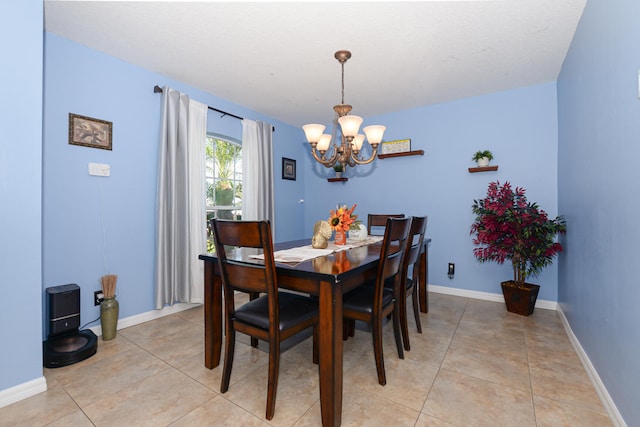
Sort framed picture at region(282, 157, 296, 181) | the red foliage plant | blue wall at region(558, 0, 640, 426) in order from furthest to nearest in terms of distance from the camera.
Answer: framed picture at region(282, 157, 296, 181) → the red foliage plant → blue wall at region(558, 0, 640, 426)

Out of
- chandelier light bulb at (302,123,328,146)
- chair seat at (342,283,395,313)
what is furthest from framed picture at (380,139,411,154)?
chair seat at (342,283,395,313)

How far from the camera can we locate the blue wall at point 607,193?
1.25 meters

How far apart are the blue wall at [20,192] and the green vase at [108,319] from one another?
617 mm

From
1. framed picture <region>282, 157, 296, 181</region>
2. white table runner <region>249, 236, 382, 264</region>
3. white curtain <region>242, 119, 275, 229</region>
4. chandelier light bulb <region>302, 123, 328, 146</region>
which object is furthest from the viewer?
framed picture <region>282, 157, 296, 181</region>

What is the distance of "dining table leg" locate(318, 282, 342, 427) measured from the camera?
130cm

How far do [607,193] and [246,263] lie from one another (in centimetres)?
196

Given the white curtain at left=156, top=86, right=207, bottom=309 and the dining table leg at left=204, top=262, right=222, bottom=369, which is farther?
the white curtain at left=156, top=86, right=207, bottom=309

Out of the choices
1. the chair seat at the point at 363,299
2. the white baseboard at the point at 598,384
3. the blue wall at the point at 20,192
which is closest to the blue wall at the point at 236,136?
the blue wall at the point at 20,192

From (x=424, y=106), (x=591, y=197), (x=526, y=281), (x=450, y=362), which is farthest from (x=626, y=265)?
(x=424, y=106)

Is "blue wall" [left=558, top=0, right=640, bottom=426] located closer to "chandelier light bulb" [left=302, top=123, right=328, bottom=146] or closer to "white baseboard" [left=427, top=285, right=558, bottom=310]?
"white baseboard" [left=427, top=285, right=558, bottom=310]

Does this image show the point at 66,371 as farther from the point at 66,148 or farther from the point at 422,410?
the point at 422,410

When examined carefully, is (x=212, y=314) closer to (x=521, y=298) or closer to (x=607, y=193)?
(x=607, y=193)

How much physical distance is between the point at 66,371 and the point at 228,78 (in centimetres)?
262

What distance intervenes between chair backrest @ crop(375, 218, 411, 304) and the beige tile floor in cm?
55
